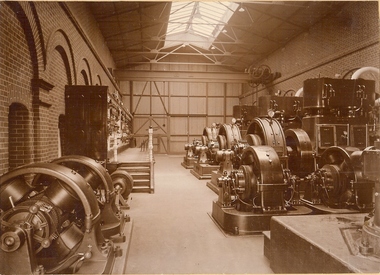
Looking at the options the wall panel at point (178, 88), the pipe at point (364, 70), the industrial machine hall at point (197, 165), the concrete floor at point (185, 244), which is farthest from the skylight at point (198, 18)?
the concrete floor at point (185, 244)

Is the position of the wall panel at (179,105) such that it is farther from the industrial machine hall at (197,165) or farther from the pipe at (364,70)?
the pipe at (364,70)

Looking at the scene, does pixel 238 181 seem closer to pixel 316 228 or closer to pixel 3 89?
pixel 316 228

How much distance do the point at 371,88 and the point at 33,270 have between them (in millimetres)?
7748

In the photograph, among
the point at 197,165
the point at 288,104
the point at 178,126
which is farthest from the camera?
the point at 178,126

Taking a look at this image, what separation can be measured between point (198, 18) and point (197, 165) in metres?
8.06

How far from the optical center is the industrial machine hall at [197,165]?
2.94 metres

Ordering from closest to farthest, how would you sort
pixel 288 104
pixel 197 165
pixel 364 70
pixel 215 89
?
pixel 364 70
pixel 288 104
pixel 197 165
pixel 215 89

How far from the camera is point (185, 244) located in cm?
452

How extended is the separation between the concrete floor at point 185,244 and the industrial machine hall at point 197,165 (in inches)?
1.0

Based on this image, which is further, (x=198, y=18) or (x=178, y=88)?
(x=178, y=88)

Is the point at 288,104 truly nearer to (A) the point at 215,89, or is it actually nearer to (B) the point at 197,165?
(B) the point at 197,165

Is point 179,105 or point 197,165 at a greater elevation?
point 179,105

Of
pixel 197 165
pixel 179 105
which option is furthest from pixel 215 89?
pixel 197 165

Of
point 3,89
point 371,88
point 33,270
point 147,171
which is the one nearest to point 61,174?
point 33,270
